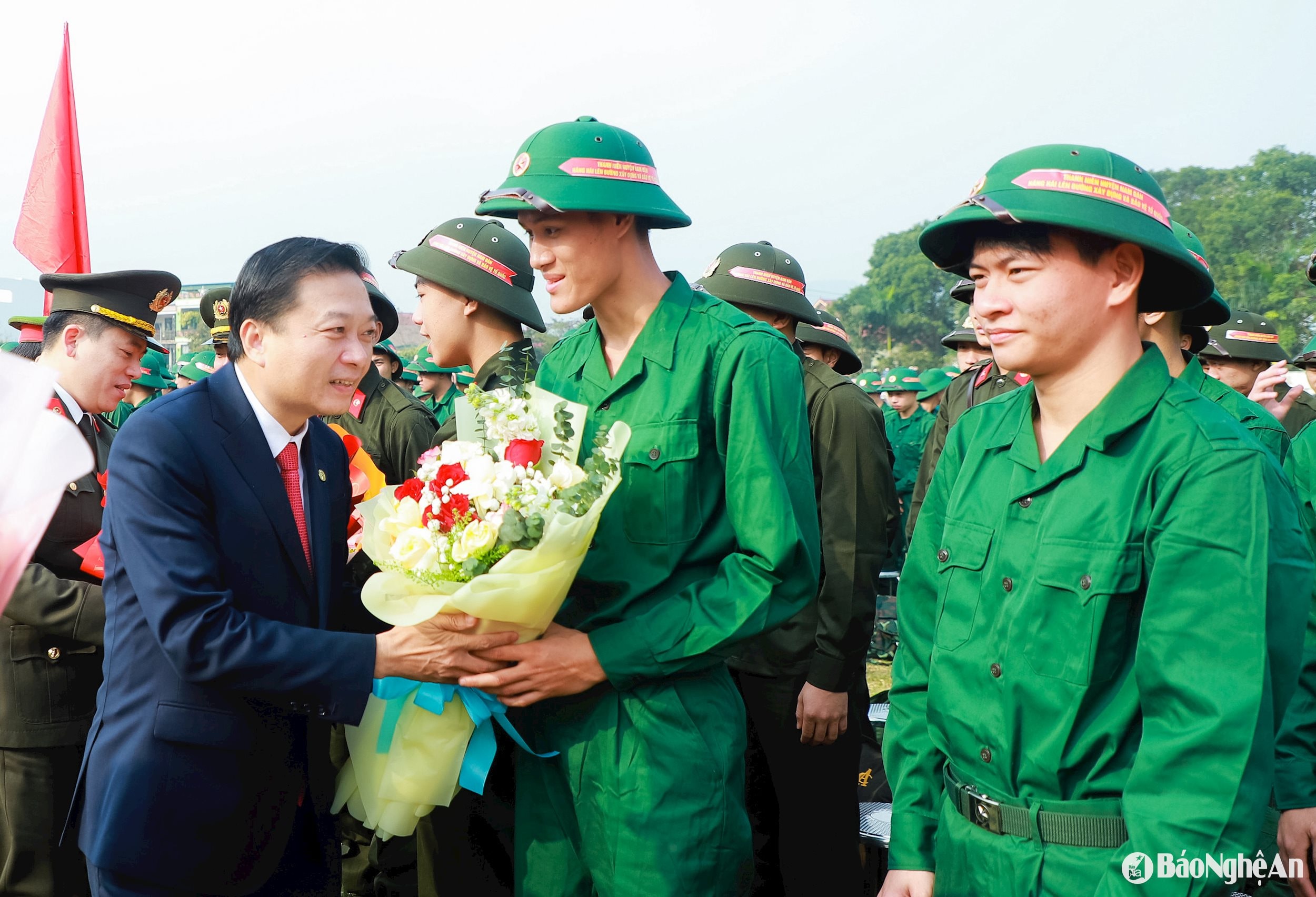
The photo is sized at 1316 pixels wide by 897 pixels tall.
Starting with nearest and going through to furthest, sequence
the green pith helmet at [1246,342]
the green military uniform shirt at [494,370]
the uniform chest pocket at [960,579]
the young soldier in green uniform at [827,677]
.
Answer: the uniform chest pocket at [960,579] < the green military uniform shirt at [494,370] < the young soldier in green uniform at [827,677] < the green pith helmet at [1246,342]

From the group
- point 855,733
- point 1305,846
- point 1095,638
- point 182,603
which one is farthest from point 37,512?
point 855,733

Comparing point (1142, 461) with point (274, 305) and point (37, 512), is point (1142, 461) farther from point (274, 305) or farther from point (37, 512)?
point (274, 305)

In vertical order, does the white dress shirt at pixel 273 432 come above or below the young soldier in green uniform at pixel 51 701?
above

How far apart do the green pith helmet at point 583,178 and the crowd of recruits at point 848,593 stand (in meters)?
0.01

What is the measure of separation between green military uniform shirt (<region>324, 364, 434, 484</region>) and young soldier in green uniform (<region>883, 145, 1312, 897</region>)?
3475mm

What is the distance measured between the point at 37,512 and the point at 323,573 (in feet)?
6.11

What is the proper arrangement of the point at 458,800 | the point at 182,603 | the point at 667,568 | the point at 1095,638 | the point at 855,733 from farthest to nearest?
the point at 855,733 < the point at 458,800 < the point at 667,568 < the point at 182,603 < the point at 1095,638

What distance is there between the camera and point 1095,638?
192 centimetres

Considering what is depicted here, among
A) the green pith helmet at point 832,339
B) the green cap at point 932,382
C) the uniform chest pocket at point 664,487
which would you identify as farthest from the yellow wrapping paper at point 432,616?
the green cap at point 932,382

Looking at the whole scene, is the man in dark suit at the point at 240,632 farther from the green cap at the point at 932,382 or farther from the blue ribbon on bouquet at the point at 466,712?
the green cap at the point at 932,382

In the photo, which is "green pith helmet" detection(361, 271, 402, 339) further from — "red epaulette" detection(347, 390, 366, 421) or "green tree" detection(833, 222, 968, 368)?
"green tree" detection(833, 222, 968, 368)

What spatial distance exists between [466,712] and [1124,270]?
1987 millimetres

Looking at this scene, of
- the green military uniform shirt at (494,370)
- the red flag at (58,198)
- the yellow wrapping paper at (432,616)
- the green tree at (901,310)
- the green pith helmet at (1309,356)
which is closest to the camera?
the yellow wrapping paper at (432,616)

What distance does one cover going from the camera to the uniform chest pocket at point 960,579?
7.20ft
